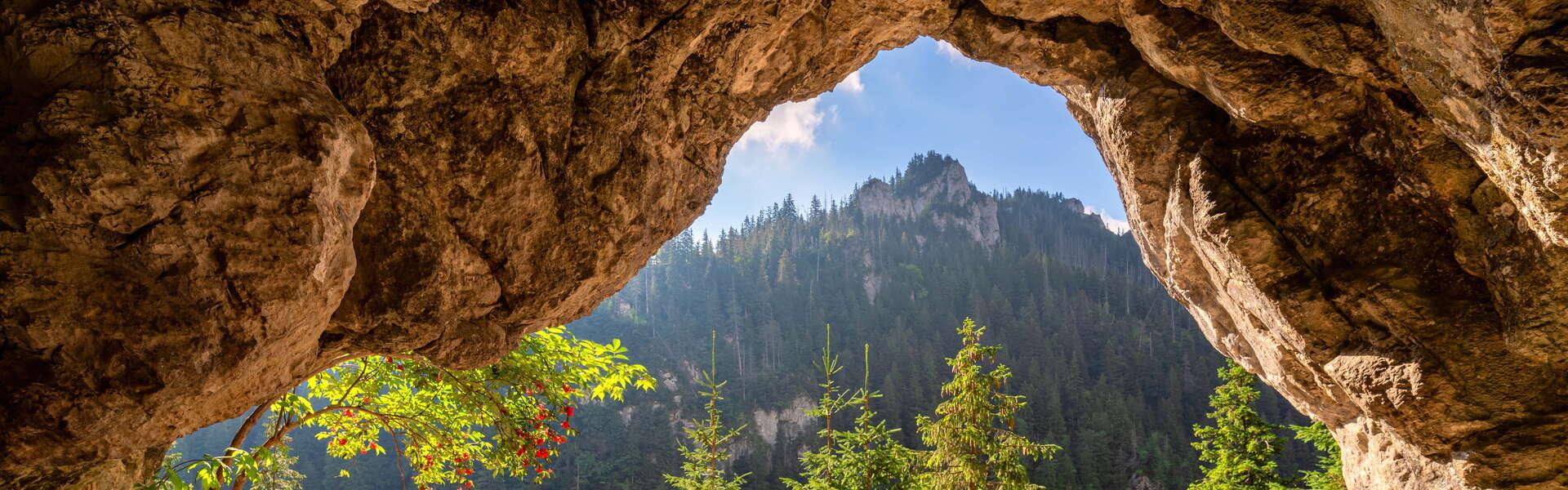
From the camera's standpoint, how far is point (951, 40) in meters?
5.63

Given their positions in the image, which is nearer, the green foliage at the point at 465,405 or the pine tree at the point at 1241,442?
the green foliage at the point at 465,405

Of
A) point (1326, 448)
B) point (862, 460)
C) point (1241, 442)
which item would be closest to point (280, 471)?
point (862, 460)

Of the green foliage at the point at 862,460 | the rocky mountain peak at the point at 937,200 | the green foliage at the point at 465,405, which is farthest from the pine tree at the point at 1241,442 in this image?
the rocky mountain peak at the point at 937,200

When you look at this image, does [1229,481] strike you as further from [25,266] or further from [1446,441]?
[25,266]

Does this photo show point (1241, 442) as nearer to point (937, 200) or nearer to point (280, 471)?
point (280, 471)

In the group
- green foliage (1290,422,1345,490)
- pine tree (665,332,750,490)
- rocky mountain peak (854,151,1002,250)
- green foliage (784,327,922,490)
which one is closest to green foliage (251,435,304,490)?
pine tree (665,332,750,490)

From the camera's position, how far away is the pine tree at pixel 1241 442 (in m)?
12.0

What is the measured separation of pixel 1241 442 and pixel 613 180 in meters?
13.3

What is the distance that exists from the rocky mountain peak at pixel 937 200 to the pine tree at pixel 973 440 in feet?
402

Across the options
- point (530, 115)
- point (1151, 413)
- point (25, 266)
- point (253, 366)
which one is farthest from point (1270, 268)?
point (1151, 413)

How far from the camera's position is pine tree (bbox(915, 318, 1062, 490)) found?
393 inches

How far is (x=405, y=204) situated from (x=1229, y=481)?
46.0 ft

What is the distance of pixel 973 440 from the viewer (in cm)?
1001

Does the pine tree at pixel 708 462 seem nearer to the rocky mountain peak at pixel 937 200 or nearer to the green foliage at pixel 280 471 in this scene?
the green foliage at pixel 280 471
